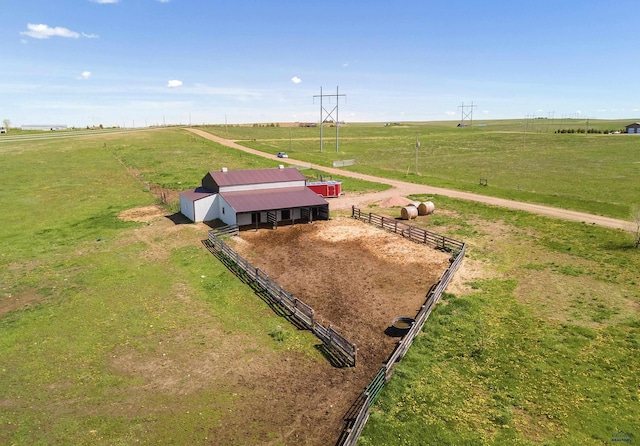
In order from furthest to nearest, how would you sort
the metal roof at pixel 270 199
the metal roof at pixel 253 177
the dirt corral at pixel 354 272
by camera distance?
the metal roof at pixel 253 177
the metal roof at pixel 270 199
the dirt corral at pixel 354 272

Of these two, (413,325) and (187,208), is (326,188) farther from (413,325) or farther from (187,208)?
(413,325)

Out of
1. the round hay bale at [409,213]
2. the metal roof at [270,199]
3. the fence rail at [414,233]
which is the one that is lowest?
the fence rail at [414,233]

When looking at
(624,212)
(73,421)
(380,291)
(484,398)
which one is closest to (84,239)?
(73,421)

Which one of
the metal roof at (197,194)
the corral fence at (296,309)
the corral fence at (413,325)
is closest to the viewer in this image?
the corral fence at (413,325)

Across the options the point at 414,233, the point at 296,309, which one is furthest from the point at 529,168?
the point at 296,309

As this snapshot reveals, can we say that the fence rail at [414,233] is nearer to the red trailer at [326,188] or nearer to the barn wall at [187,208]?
the red trailer at [326,188]

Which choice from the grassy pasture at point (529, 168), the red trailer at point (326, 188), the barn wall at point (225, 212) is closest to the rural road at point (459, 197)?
the red trailer at point (326, 188)
